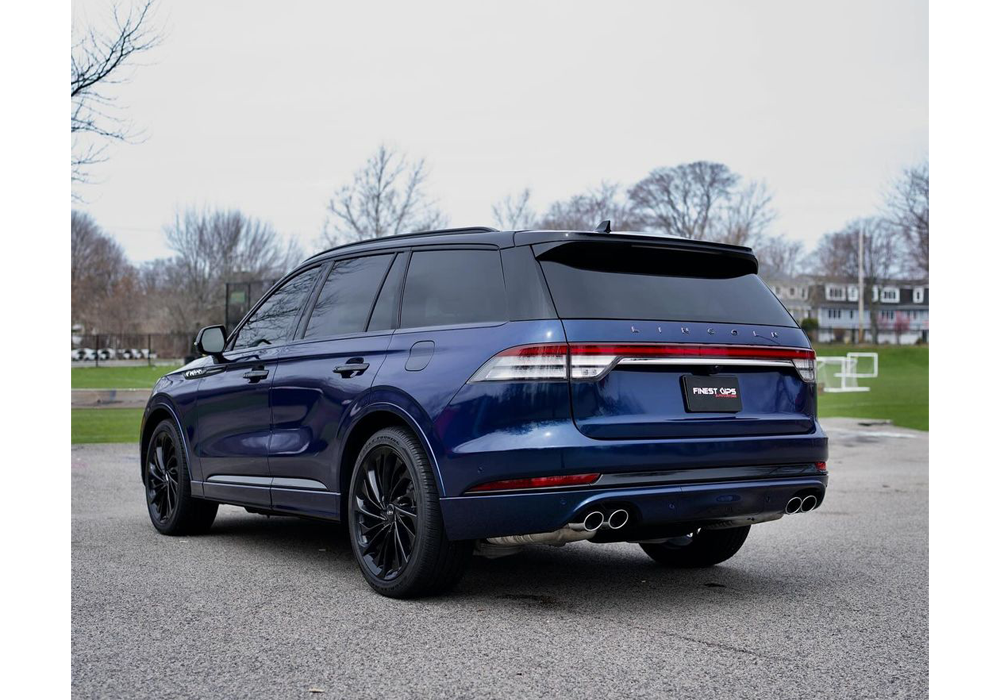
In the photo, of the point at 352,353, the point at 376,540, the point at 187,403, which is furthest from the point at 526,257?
the point at 187,403

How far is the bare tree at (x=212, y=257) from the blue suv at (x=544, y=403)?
6564 cm

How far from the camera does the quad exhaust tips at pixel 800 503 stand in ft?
17.9

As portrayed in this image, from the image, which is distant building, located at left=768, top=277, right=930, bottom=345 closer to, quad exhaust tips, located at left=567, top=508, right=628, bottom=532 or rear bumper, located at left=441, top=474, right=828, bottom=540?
rear bumper, located at left=441, top=474, right=828, bottom=540

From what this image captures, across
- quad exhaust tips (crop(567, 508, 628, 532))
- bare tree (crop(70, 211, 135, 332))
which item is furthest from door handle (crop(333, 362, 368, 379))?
bare tree (crop(70, 211, 135, 332))

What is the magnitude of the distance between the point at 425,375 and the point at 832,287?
123 meters

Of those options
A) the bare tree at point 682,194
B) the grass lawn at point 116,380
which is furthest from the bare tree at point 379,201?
the bare tree at point 682,194

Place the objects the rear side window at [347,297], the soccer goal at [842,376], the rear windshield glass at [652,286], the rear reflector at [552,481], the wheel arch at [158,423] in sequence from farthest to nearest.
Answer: the soccer goal at [842,376]
the wheel arch at [158,423]
the rear side window at [347,297]
the rear windshield glass at [652,286]
the rear reflector at [552,481]

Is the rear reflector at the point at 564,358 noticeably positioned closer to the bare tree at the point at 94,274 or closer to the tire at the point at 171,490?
the tire at the point at 171,490

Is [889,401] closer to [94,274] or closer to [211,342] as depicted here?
[211,342]

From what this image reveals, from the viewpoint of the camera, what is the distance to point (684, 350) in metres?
5.18

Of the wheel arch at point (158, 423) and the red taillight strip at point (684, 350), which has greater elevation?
the red taillight strip at point (684, 350)
